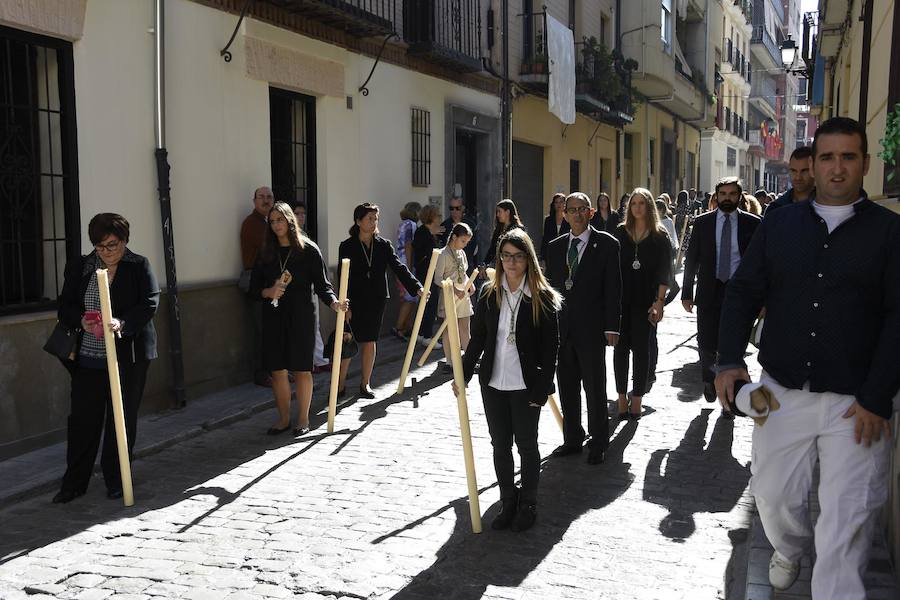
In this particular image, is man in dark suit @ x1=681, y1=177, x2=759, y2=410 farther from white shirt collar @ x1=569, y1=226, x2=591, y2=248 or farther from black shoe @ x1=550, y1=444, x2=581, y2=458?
black shoe @ x1=550, y1=444, x2=581, y2=458

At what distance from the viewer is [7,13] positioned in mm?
6492

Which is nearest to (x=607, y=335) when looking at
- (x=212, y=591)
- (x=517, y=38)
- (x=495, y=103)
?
(x=212, y=591)

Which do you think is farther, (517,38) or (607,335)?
(517,38)

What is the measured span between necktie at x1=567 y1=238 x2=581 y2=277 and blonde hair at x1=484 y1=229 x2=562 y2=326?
1390 mm

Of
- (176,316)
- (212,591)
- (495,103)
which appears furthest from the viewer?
(495,103)

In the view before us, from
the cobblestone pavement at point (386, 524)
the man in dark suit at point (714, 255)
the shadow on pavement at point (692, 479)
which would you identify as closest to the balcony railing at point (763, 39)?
the man in dark suit at point (714, 255)

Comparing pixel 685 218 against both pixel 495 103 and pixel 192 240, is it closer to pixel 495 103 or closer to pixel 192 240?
pixel 495 103

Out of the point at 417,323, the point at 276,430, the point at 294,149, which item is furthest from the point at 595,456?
the point at 294,149

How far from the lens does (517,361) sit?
5020mm

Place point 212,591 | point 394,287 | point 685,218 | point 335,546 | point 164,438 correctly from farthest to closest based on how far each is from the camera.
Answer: point 685,218 → point 394,287 → point 164,438 → point 335,546 → point 212,591

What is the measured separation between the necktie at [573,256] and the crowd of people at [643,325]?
1cm

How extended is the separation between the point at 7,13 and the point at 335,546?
438 cm

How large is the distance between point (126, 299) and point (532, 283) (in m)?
2.56

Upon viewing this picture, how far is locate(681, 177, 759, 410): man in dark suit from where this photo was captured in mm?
7250
